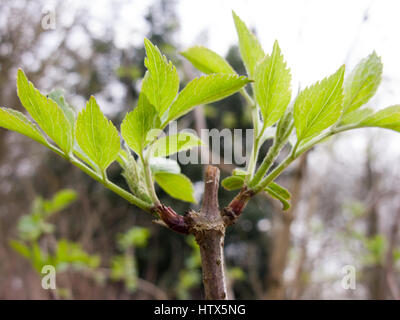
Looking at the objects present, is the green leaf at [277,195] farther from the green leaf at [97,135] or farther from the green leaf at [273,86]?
the green leaf at [97,135]

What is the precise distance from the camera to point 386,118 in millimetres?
397

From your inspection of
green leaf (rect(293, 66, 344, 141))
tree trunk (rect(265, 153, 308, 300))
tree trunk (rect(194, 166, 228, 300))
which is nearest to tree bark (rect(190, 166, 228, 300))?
tree trunk (rect(194, 166, 228, 300))

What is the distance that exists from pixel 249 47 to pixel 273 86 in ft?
0.33

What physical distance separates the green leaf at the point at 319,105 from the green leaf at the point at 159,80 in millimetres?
137

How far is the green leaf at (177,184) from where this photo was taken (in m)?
0.45

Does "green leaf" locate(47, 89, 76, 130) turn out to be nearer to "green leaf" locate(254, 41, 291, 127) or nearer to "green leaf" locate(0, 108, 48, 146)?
"green leaf" locate(0, 108, 48, 146)

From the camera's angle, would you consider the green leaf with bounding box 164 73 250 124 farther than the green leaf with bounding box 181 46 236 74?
No

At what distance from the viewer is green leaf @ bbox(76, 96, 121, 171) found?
0.34m

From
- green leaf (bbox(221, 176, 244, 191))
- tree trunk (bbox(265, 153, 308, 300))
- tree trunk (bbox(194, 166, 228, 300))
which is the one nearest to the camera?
tree trunk (bbox(194, 166, 228, 300))

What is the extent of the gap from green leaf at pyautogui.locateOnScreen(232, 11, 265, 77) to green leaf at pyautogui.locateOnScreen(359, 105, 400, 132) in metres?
0.16

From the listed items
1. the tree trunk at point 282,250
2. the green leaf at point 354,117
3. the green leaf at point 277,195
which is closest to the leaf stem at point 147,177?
the green leaf at point 277,195
